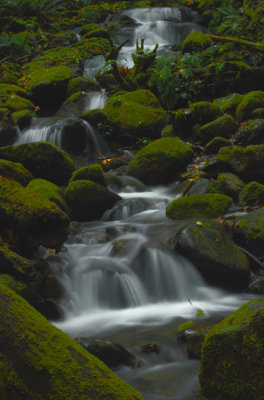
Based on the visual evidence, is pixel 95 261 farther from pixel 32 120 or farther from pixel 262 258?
pixel 32 120

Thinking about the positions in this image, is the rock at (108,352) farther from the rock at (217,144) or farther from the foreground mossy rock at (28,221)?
the rock at (217,144)

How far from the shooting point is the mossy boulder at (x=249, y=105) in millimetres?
10172

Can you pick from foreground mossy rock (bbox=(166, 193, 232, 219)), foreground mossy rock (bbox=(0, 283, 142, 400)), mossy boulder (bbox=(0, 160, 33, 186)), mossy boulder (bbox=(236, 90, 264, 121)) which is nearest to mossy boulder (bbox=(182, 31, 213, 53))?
mossy boulder (bbox=(236, 90, 264, 121))

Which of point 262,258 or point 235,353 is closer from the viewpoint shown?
point 235,353

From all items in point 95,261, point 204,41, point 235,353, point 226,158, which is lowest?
point 95,261

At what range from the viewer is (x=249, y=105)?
1019cm

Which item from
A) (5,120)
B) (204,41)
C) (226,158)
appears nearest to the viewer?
(226,158)

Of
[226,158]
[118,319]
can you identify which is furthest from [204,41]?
[118,319]

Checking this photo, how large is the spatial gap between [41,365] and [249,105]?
1003 centimetres

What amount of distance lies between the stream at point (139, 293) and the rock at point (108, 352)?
0.08 meters

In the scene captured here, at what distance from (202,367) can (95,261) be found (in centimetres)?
324

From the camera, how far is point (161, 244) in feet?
19.1

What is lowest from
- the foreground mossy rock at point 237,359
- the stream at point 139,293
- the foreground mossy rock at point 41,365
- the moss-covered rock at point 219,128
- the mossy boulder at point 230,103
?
the stream at point 139,293

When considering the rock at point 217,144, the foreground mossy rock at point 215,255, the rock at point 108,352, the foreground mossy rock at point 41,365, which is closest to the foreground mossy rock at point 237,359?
the foreground mossy rock at point 41,365
